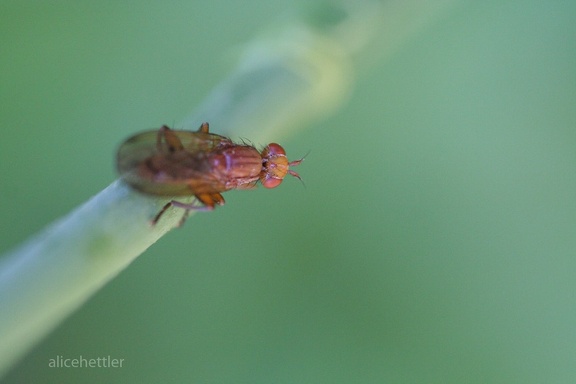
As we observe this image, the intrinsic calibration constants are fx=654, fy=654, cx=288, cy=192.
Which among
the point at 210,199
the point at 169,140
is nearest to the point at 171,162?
the point at 169,140

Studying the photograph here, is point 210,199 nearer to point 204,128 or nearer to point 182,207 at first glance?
point 204,128

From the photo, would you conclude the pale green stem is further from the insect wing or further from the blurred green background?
the blurred green background

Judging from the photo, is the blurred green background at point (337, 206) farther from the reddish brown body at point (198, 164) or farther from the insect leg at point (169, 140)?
the insect leg at point (169, 140)

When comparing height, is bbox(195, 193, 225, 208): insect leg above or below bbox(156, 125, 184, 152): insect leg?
below

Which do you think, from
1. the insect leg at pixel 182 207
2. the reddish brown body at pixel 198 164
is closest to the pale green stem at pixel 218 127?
the insect leg at pixel 182 207

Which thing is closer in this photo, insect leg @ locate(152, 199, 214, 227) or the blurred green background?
insect leg @ locate(152, 199, 214, 227)

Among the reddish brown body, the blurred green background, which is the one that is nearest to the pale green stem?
the reddish brown body
